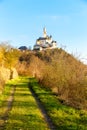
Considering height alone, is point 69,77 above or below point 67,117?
above

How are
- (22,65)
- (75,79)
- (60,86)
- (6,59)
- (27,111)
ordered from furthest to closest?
(22,65)
(6,59)
(60,86)
(75,79)
(27,111)

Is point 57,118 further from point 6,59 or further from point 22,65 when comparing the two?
point 22,65

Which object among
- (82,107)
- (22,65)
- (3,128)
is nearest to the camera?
(3,128)

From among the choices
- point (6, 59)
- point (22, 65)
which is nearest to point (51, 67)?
point (6, 59)

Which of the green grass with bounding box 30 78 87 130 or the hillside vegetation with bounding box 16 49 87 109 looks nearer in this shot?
the green grass with bounding box 30 78 87 130

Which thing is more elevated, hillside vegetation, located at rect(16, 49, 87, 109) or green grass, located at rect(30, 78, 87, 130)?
hillside vegetation, located at rect(16, 49, 87, 109)

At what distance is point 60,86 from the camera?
31.8 metres

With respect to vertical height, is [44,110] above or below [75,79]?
below

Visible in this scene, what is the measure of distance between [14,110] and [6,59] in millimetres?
52871

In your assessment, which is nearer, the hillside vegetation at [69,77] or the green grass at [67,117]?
the green grass at [67,117]

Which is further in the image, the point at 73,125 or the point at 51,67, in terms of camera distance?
the point at 51,67

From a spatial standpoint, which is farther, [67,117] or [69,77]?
[69,77]

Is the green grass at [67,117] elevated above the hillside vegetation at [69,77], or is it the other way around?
the hillside vegetation at [69,77]

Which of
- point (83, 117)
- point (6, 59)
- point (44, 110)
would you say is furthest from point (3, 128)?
point (6, 59)
